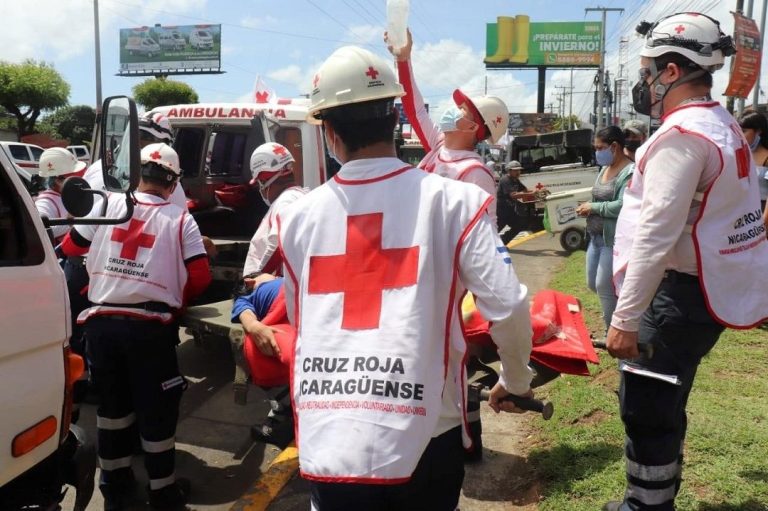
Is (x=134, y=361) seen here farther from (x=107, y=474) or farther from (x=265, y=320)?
(x=265, y=320)

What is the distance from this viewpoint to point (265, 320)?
289 centimetres

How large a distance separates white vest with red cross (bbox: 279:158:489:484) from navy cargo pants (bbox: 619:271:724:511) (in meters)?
1.08

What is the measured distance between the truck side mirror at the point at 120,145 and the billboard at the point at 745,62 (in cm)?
1275

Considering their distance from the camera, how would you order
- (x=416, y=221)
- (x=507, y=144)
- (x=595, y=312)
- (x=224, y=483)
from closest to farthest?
1. (x=416, y=221)
2. (x=224, y=483)
3. (x=595, y=312)
4. (x=507, y=144)

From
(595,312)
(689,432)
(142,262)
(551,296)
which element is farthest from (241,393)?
(595,312)

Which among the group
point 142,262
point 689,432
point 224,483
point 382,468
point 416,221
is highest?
point 416,221

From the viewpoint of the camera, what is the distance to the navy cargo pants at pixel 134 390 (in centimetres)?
341

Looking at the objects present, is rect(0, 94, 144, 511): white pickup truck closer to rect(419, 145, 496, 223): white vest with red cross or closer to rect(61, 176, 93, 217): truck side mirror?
rect(61, 176, 93, 217): truck side mirror

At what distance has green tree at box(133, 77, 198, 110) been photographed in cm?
5262

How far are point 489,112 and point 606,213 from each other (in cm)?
173

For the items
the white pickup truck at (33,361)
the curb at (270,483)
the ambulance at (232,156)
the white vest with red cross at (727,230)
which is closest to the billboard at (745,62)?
the ambulance at (232,156)

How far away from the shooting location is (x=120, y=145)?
2703 millimetres

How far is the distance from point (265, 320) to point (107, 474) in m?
1.52

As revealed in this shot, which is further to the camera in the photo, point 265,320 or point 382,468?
point 265,320
